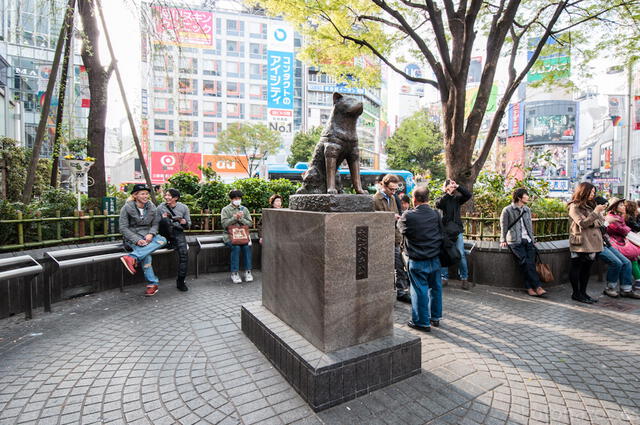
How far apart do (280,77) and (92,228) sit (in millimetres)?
39714

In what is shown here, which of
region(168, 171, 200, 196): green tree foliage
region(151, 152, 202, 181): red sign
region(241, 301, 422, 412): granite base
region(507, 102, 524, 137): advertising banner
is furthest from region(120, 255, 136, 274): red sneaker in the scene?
region(507, 102, 524, 137): advertising banner

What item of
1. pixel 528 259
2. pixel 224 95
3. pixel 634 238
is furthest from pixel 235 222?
pixel 224 95

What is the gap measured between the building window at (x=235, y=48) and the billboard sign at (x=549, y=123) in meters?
49.6

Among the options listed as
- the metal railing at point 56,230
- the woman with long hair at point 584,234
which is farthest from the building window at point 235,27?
the woman with long hair at point 584,234

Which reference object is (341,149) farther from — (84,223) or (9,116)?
(9,116)

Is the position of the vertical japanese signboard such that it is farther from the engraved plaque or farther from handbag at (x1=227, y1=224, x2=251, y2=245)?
the engraved plaque

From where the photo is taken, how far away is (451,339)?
421 cm

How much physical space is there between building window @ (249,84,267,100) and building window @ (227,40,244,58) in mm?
4530

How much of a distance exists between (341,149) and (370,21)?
324 inches

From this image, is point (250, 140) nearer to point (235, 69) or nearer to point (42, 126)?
point (235, 69)

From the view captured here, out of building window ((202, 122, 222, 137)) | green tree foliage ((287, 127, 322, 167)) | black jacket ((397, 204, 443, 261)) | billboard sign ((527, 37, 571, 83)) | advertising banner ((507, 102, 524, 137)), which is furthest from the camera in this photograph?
advertising banner ((507, 102, 524, 137))

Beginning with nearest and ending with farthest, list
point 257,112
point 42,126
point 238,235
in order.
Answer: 1. point 238,235
2. point 42,126
3. point 257,112

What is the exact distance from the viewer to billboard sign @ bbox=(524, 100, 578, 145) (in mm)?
58156

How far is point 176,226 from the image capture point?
6.63 metres
